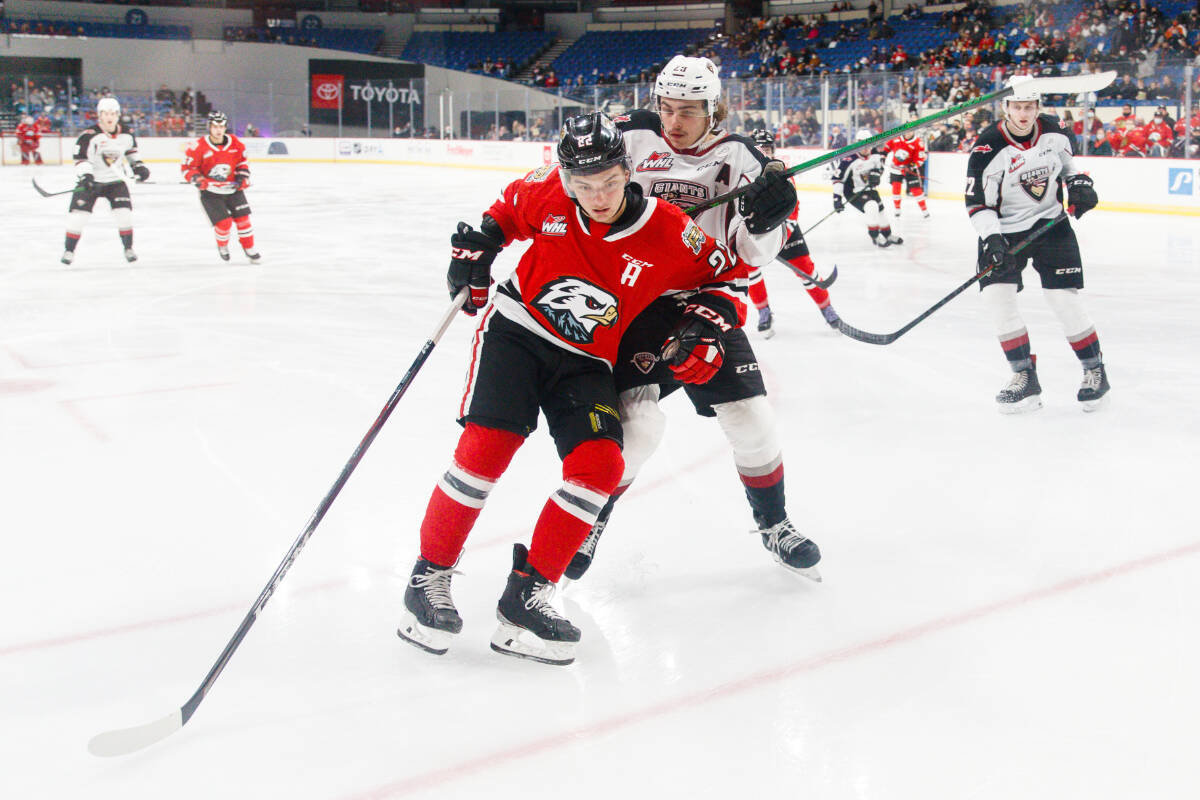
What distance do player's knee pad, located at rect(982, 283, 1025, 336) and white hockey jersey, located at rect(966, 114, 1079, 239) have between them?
0.72ft

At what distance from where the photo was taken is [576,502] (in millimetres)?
2158

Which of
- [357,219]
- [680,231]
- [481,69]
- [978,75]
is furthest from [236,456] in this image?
[481,69]

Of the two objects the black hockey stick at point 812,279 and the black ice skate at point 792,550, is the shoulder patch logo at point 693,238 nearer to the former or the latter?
the black ice skate at point 792,550

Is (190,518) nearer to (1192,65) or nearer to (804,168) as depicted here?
(804,168)

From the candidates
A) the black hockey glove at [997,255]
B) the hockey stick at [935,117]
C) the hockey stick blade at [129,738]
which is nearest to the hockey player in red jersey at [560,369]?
the hockey stick at [935,117]

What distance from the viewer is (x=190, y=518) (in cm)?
305

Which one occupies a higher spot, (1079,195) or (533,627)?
(1079,195)

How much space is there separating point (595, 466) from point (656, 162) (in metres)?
0.88

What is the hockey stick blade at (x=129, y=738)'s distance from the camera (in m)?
1.84

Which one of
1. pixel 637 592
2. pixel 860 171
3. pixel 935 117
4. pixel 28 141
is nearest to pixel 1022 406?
pixel 935 117

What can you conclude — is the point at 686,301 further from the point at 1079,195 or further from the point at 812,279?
the point at 812,279

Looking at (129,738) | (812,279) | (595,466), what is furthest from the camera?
(812,279)

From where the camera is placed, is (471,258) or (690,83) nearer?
(471,258)

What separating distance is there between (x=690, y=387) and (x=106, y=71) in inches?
1123
